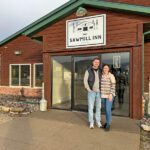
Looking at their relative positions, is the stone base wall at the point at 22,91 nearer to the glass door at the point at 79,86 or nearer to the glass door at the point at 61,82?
the glass door at the point at 61,82

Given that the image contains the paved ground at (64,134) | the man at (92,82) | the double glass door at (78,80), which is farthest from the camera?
the double glass door at (78,80)

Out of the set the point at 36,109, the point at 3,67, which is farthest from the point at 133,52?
the point at 3,67

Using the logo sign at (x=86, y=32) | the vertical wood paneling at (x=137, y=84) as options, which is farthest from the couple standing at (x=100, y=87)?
the logo sign at (x=86, y=32)

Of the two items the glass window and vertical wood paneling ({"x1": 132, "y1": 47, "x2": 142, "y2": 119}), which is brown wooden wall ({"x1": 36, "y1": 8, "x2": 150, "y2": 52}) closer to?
vertical wood paneling ({"x1": 132, "y1": 47, "x2": 142, "y2": 119})

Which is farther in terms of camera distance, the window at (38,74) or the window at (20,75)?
the window at (20,75)

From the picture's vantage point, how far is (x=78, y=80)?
8922mm

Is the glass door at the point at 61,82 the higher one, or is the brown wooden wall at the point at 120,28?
the brown wooden wall at the point at 120,28

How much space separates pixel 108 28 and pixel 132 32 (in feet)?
2.89

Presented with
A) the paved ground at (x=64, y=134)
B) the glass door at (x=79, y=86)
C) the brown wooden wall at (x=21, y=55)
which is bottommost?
the paved ground at (x=64, y=134)

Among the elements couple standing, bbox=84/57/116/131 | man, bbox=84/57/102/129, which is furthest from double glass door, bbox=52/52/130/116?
man, bbox=84/57/102/129

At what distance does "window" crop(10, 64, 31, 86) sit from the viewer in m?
14.9

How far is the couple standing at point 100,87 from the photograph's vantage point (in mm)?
6293

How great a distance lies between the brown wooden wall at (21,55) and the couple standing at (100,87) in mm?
8205

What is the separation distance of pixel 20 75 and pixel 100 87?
9.65m
